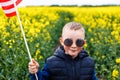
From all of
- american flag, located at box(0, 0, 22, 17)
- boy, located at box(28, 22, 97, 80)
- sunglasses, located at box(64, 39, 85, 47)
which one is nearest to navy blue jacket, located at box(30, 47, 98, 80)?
boy, located at box(28, 22, 97, 80)

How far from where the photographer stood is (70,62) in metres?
3.99

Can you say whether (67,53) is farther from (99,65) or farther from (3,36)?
(99,65)

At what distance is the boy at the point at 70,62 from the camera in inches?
154

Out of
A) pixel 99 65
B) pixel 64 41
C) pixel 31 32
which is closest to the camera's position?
pixel 64 41

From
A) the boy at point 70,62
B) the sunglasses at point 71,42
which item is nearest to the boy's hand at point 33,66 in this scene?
the boy at point 70,62

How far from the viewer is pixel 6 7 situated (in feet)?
13.6

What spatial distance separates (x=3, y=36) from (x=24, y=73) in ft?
2.94

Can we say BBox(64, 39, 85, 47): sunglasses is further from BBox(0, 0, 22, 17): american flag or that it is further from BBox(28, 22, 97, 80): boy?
BBox(0, 0, 22, 17): american flag

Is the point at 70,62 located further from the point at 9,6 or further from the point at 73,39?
the point at 9,6

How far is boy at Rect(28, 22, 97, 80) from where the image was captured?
3.91 meters

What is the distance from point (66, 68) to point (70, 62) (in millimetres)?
60

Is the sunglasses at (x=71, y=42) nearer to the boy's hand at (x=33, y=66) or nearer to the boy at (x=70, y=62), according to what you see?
the boy at (x=70, y=62)

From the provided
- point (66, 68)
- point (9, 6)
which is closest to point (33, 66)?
point (66, 68)

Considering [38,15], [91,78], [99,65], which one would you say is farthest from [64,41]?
[38,15]
